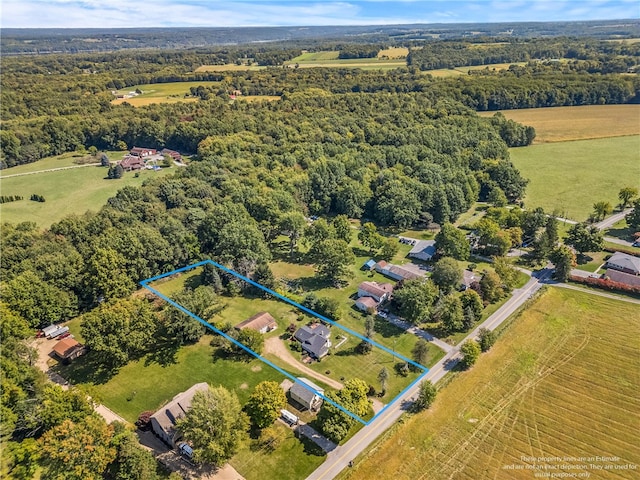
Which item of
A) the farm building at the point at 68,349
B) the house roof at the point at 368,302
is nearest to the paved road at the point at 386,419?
the house roof at the point at 368,302

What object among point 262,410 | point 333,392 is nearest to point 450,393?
point 333,392

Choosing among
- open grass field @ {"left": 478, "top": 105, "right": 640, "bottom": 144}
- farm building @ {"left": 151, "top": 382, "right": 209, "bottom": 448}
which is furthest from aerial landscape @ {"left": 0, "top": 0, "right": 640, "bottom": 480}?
open grass field @ {"left": 478, "top": 105, "right": 640, "bottom": 144}

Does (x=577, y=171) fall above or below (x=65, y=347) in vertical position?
above

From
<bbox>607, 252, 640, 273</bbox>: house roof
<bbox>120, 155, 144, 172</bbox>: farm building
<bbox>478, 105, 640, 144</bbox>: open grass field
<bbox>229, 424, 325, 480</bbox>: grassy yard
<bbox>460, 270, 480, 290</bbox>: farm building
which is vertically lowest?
<bbox>229, 424, 325, 480</bbox>: grassy yard

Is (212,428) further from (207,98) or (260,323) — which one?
(207,98)

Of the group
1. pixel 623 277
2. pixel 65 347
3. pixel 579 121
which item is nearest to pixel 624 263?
pixel 623 277

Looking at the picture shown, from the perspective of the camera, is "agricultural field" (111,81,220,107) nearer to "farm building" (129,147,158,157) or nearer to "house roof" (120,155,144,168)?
"farm building" (129,147,158,157)

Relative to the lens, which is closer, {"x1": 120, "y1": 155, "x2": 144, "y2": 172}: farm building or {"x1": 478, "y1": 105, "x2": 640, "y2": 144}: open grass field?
{"x1": 120, "y1": 155, "x2": 144, "y2": 172}: farm building
